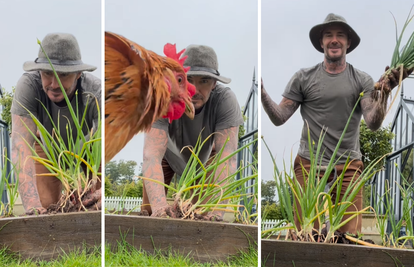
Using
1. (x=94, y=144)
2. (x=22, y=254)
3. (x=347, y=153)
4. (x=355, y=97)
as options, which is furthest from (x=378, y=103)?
(x=22, y=254)

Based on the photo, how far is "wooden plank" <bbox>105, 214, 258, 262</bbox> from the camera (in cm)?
201

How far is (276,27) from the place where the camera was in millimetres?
2117

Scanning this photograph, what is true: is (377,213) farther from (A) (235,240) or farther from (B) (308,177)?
(A) (235,240)

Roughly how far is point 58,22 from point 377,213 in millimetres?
1677

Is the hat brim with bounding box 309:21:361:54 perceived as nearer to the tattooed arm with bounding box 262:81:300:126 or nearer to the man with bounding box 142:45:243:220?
the tattooed arm with bounding box 262:81:300:126

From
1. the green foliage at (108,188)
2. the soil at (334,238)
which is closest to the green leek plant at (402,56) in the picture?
the soil at (334,238)

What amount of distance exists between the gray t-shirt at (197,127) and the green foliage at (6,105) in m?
0.66

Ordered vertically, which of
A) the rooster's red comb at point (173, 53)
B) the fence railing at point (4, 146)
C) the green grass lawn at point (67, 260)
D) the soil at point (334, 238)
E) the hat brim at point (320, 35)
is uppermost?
the hat brim at point (320, 35)

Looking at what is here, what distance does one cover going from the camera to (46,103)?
2.09 meters

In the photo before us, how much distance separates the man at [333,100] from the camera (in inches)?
79.4

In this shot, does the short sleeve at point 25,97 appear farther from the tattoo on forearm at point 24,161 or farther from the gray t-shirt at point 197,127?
the gray t-shirt at point 197,127

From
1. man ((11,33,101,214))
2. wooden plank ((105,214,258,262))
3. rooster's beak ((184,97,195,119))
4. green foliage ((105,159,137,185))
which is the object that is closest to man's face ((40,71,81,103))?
man ((11,33,101,214))

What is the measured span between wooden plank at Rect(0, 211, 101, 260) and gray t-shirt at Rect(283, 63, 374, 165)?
1052 mm

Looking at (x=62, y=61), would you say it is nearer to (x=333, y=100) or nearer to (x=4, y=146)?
(x=4, y=146)
